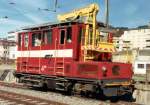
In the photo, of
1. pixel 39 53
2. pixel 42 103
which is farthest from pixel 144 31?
pixel 42 103

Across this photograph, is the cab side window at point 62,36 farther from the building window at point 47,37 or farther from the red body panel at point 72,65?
the building window at point 47,37

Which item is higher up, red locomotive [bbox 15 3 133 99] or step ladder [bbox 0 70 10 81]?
red locomotive [bbox 15 3 133 99]

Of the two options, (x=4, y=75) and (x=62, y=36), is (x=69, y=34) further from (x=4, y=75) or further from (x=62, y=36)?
(x=4, y=75)

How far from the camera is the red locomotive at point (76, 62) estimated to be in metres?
16.5

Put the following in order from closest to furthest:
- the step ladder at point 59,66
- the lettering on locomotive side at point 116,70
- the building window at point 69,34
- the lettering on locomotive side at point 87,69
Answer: the lettering on locomotive side at point 87,69
the lettering on locomotive side at point 116,70
the building window at point 69,34
the step ladder at point 59,66

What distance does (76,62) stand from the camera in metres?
17.6

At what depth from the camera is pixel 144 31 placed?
293ft

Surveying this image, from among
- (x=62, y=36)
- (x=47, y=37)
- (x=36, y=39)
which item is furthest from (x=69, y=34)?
(x=36, y=39)

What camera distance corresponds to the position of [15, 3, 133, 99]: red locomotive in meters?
16.5

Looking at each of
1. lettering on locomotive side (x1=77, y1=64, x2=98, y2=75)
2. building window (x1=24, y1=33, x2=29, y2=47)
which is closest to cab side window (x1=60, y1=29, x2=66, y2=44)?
lettering on locomotive side (x1=77, y1=64, x2=98, y2=75)

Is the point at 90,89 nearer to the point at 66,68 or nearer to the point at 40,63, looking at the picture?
the point at 66,68

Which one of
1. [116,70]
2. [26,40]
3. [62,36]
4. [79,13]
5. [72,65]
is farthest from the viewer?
[26,40]

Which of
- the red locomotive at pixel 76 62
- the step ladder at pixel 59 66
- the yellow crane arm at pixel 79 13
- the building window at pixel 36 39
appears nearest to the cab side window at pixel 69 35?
the red locomotive at pixel 76 62

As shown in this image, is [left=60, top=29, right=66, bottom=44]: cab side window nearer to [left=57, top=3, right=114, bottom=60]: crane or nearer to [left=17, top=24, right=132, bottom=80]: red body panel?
[left=17, top=24, right=132, bottom=80]: red body panel
